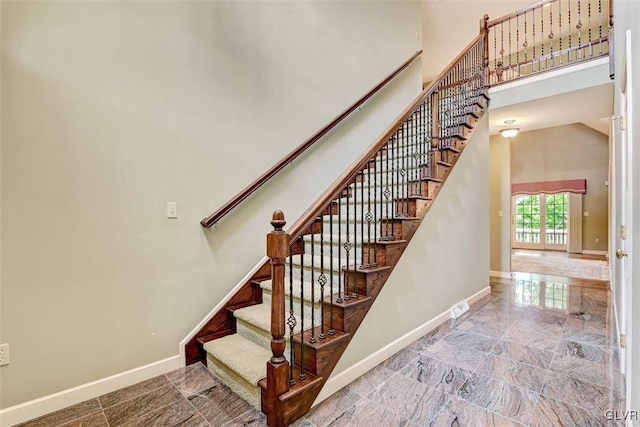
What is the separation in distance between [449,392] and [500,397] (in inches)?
11.6

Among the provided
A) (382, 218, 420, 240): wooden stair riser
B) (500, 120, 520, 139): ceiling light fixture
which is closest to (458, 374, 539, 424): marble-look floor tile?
(382, 218, 420, 240): wooden stair riser

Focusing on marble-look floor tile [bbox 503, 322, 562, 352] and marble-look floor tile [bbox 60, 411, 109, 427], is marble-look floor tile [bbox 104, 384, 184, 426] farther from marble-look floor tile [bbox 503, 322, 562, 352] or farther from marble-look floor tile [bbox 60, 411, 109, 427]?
marble-look floor tile [bbox 503, 322, 562, 352]

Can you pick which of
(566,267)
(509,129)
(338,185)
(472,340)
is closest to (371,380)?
(472,340)

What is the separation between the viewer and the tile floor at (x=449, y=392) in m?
1.73

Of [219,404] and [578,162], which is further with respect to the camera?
[578,162]

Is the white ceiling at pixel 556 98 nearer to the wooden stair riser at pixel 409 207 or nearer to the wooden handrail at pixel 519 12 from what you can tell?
the wooden handrail at pixel 519 12

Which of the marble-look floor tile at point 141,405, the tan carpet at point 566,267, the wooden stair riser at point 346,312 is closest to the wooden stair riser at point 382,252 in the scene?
the wooden stair riser at point 346,312

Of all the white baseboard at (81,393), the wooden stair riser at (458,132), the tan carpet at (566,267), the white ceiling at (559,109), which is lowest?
the tan carpet at (566,267)

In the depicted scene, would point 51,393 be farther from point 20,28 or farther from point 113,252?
point 20,28

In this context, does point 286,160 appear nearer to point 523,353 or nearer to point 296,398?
point 296,398

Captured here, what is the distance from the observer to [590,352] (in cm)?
Result: 251

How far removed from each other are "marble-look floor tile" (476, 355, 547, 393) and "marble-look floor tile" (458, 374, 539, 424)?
0.07 meters

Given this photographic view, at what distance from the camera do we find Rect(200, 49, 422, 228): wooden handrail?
2441 millimetres

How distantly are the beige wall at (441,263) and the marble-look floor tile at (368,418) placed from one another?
0.26 m
